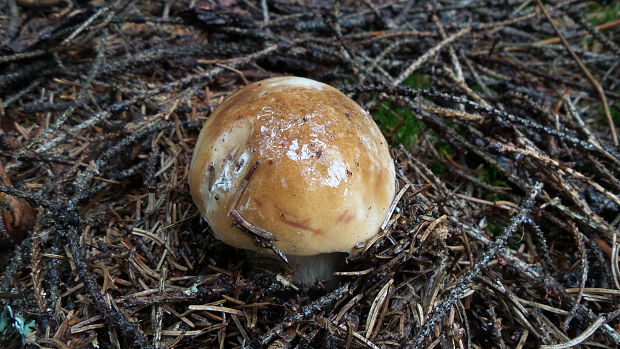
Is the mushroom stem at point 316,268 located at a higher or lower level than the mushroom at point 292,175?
lower

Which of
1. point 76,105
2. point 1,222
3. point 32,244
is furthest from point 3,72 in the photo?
point 32,244

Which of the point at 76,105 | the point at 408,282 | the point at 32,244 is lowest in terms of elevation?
the point at 408,282

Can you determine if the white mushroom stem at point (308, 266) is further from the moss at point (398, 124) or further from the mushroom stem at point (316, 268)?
the moss at point (398, 124)

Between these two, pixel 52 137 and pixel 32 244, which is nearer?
pixel 32 244

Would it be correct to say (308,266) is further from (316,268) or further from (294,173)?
(294,173)

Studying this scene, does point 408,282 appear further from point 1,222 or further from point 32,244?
point 1,222

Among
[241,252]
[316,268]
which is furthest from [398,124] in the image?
[241,252]

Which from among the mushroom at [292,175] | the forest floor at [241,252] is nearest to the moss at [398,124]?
the forest floor at [241,252]
